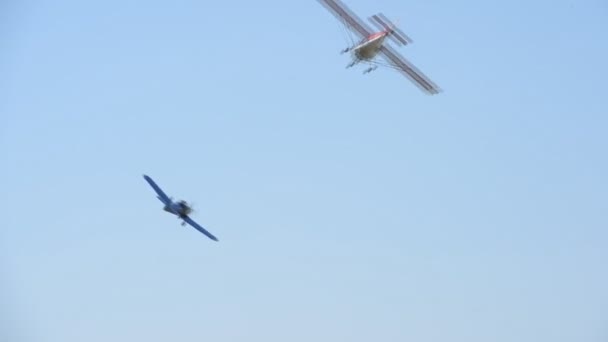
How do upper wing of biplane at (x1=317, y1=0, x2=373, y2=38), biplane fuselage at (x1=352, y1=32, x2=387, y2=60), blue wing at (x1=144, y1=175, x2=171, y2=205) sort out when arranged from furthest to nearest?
1. blue wing at (x1=144, y1=175, x2=171, y2=205)
2. upper wing of biplane at (x1=317, y1=0, x2=373, y2=38)
3. biplane fuselage at (x1=352, y1=32, x2=387, y2=60)

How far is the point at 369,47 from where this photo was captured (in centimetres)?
6919

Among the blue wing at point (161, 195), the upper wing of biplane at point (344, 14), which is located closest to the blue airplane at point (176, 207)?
the blue wing at point (161, 195)

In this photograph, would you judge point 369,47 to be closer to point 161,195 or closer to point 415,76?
point 415,76

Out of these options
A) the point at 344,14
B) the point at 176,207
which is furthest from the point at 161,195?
the point at 344,14

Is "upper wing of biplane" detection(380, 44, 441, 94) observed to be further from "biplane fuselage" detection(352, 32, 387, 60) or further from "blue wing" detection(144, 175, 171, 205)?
"blue wing" detection(144, 175, 171, 205)

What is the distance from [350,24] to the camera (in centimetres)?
7094

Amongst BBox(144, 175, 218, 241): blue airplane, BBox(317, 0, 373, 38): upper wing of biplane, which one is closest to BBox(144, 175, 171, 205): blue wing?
BBox(144, 175, 218, 241): blue airplane

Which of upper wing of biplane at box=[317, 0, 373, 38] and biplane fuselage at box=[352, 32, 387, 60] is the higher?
upper wing of biplane at box=[317, 0, 373, 38]

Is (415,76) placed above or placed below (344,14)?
below

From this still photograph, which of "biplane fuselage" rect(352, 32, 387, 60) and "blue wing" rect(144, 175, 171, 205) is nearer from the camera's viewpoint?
"biplane fuselage" rect(352, 32, 387, 60)

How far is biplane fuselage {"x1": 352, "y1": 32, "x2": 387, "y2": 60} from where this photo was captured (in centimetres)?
6894

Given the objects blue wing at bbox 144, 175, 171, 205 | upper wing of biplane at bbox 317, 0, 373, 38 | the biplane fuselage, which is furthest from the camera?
blue wing at bbox 144, 175, 171, 205

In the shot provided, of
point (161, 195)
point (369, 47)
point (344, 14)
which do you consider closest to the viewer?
point (369, 47)

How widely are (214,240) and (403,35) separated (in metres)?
24.8
